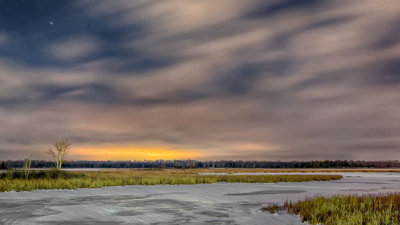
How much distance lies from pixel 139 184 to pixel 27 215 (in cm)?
2055

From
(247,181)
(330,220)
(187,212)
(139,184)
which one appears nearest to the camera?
(330,220)

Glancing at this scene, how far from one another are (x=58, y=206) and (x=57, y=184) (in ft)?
43.3

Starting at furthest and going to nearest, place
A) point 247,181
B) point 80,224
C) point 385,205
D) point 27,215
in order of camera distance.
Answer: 1. point 247,181
2. point 385,205
3. point 27,215
4. point 80,224

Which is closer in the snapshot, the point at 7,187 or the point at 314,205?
the point at 314,205

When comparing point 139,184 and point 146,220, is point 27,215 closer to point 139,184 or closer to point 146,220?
point 146,220

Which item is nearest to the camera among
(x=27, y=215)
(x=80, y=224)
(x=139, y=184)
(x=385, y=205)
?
(x=80, y=224)

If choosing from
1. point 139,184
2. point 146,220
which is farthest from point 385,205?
point 139,184

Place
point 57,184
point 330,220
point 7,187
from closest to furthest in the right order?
point 330,220 → point 7,187 → point 57,184

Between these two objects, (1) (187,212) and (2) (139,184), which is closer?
(1) (187,212)

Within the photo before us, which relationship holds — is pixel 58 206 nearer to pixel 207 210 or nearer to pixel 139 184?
pixel 207 210

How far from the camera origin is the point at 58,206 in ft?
58.3

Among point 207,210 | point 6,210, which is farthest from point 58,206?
point 207,210

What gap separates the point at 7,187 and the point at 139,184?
11.9 meters

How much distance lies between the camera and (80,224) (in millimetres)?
12742
